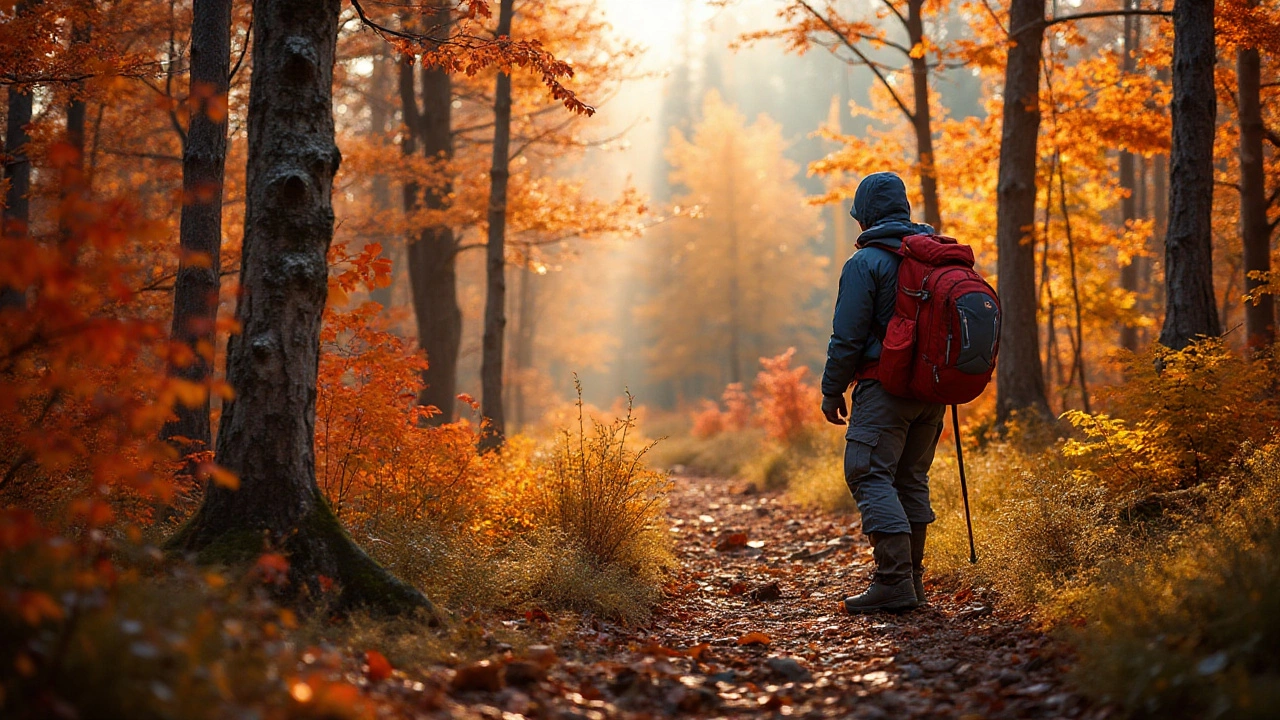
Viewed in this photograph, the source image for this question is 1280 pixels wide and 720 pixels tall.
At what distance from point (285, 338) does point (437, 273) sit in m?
7.70

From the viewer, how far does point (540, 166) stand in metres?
20.9

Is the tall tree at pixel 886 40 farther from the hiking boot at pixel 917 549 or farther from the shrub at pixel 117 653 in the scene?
the shrub at pixel 117 653

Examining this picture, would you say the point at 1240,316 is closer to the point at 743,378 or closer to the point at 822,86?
the point at 743,378

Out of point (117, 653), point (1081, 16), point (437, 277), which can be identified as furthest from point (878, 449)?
point (437, 277)

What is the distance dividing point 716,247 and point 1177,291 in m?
23.6

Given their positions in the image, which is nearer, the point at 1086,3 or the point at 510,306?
the point at 1086,3

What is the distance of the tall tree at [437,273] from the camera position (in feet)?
37.6

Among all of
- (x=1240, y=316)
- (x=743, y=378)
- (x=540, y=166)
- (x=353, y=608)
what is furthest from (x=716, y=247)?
(x=353, y=608)

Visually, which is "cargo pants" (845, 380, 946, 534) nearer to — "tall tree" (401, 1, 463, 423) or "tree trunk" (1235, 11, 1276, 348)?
"tree trunk" (1235, 11, 1276, 348)

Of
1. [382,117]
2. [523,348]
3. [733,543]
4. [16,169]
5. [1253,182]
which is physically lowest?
[733,543]

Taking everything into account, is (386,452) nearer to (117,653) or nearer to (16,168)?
(117,653)

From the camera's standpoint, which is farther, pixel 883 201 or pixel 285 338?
pixel 883 201

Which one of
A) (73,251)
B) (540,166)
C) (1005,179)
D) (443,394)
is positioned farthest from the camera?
(540,166)

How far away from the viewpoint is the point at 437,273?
11.6 meters
